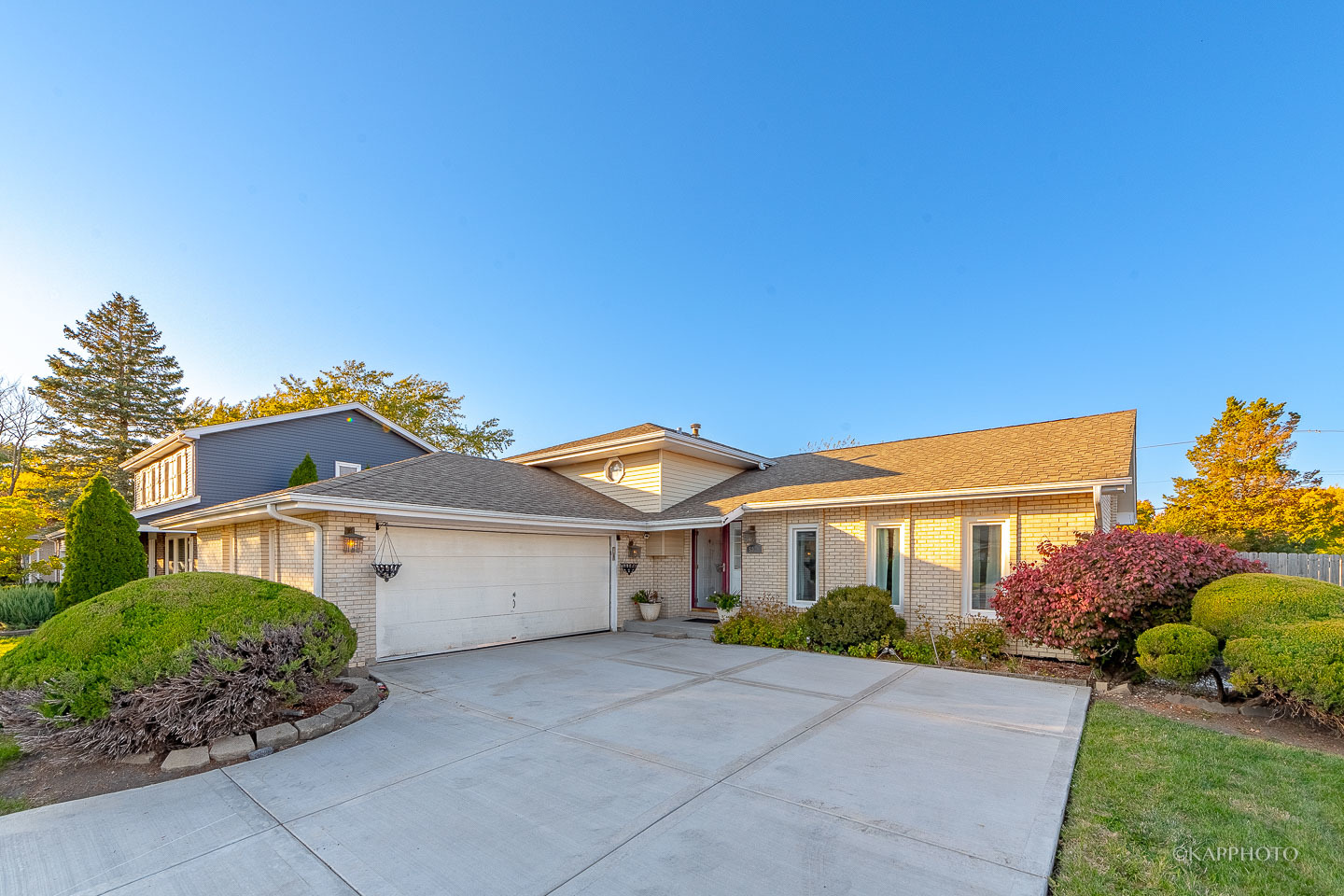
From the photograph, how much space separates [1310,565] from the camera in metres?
11.8

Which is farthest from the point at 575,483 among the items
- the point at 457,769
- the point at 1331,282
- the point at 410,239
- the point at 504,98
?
the point at 1331,282

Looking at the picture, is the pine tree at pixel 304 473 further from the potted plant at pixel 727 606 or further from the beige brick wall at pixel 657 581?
the potted plant at pixel 727 606

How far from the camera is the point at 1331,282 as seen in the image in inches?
519

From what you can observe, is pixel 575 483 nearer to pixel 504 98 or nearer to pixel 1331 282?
pixel 504 98

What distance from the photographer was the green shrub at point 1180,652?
6230mm

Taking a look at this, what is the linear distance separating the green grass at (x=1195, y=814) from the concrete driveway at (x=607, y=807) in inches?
7.8

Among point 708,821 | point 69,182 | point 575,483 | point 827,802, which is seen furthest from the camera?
point 575,483

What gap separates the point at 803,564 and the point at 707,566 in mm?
3889

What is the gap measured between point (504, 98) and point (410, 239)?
13.5 ft

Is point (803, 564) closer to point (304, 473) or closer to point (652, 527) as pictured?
point (652, 527)

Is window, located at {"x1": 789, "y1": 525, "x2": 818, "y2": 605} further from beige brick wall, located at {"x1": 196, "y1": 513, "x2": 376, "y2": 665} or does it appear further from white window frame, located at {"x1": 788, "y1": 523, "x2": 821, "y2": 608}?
beige brick wall, located at {"x1": 196, "y1": 513, "x2": 376, "y2": 665}

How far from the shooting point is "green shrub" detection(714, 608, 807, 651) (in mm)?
10188

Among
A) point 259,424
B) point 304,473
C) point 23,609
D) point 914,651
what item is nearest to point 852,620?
point 914,651

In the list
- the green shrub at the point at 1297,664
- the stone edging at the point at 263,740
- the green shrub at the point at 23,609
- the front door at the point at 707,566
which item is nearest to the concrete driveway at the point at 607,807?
the stone edging at the point at 263,740
